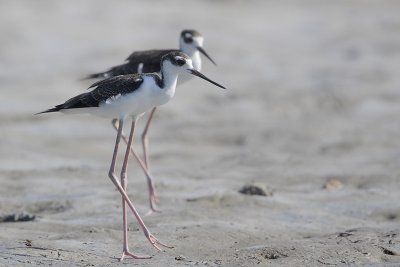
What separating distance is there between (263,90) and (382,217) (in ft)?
19.0

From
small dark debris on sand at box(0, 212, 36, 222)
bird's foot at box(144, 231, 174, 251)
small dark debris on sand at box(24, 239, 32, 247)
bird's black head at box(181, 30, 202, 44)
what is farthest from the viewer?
bird's black head at box(181, 30, 202, 44)

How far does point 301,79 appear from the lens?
48.2 feet

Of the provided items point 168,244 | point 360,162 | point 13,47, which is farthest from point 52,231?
point 13,47

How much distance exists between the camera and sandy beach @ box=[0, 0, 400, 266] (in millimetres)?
7523

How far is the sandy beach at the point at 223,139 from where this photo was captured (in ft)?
24.7

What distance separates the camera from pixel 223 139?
1214cm

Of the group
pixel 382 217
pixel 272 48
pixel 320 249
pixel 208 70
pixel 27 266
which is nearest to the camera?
pixel 27 266

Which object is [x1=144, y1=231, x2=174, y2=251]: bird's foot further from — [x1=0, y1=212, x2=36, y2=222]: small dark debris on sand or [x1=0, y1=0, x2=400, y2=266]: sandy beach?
[x1=0, y1=212, x2=36, y2=222]: small dark debris on sand

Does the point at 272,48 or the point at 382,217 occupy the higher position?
the point at 272,48

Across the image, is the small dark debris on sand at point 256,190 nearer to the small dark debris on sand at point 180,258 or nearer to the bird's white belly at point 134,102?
the bird's white belly at point 134,102

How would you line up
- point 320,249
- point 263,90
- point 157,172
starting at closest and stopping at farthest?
point 320,249 < point 157,172 < point 263,90

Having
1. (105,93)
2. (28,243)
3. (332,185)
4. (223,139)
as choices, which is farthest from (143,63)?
(223,139)

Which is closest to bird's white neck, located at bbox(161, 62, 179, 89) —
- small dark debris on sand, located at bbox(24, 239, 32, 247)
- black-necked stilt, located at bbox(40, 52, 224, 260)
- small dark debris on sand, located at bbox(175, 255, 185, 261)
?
black-necked stilt, located at bbox(40, 52, 224, 260)

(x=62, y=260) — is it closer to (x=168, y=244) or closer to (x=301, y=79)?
(x=168, y=244)
